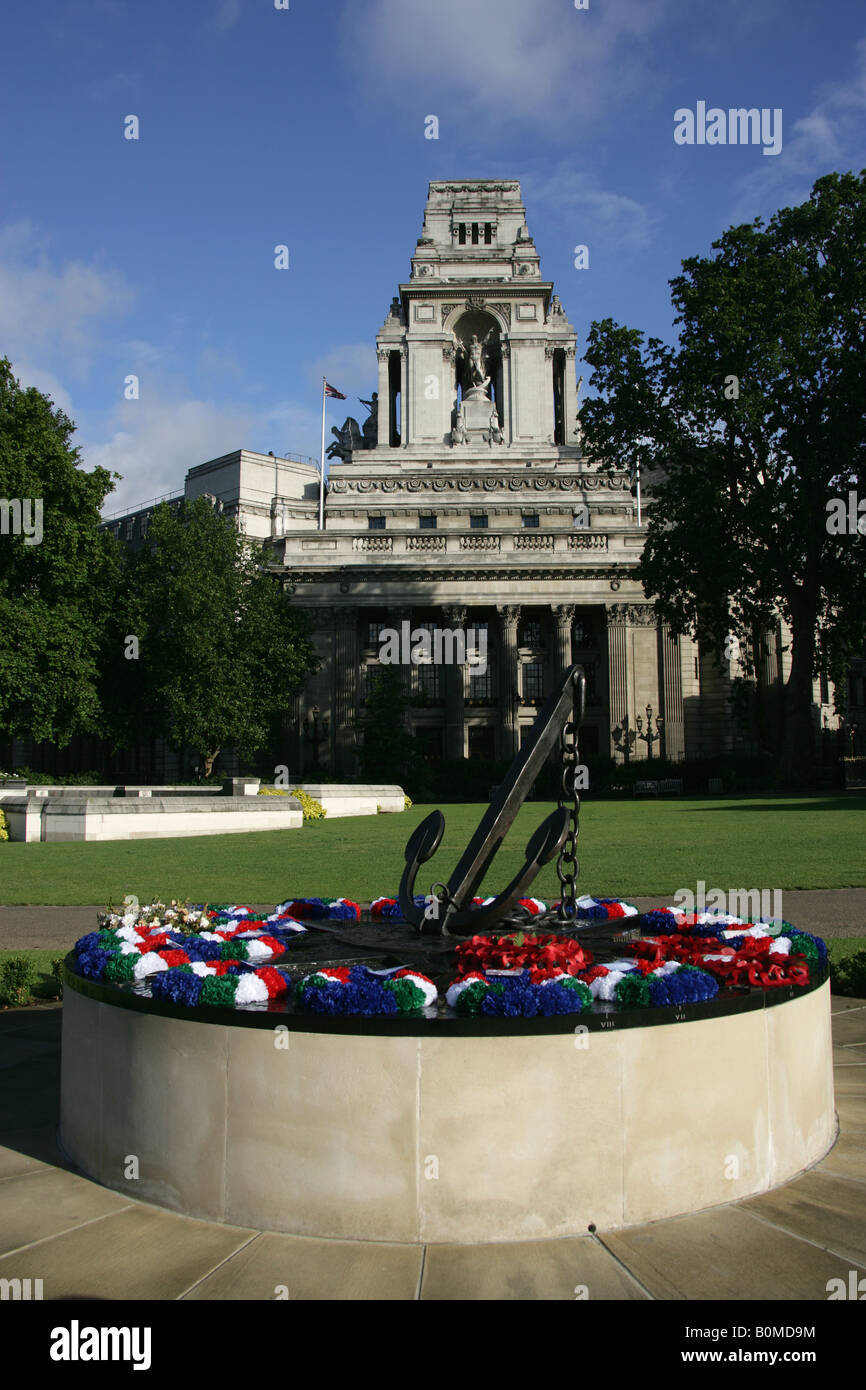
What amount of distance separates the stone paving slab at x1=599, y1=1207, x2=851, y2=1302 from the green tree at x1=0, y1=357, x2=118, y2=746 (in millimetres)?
41868

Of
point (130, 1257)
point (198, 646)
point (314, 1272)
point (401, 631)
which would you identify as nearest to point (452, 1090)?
point (314, 1272)

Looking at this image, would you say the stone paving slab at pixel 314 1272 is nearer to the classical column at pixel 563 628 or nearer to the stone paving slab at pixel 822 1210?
the stone paving slab at pixel 822 1210

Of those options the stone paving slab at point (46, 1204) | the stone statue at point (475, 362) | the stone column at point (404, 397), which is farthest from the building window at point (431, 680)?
the stone paving slab at point (46, 1204)

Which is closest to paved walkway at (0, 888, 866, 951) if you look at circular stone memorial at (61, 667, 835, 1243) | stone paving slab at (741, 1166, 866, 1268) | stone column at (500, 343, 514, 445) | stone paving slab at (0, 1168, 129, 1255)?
stone paving slab at (0, 1168, 129, 1255)

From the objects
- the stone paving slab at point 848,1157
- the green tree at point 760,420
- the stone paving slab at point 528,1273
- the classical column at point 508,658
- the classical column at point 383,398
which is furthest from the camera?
the classical column at point 383,398

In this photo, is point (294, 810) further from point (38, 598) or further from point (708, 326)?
point (708, 326)

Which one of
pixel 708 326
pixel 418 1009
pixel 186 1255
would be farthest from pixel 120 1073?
pixel 708 326

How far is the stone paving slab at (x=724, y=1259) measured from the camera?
14.1ft

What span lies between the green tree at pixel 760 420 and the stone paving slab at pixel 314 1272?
3809cm

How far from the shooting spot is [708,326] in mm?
39719

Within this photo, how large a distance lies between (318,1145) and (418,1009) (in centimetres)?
82

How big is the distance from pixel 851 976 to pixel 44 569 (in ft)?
138

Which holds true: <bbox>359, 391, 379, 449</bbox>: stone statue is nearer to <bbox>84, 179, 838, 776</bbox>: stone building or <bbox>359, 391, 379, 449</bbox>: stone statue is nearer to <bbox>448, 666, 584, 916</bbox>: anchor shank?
<bbox>84, 179, 838, 776</bbox>: stone building

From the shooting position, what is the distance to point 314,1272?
4.53m
